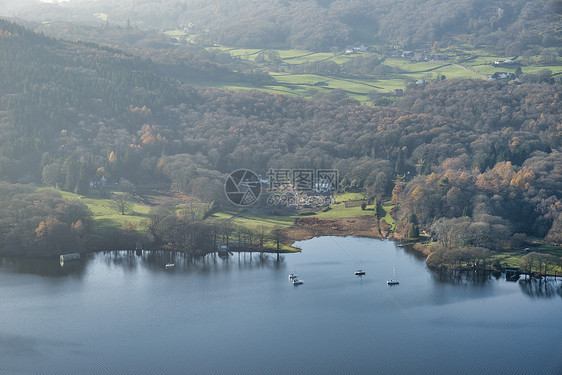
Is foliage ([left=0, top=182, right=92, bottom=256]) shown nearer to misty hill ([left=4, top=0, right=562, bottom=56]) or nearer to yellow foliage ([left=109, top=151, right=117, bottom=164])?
yellow foliage ([left=109, top=151, right=117, bottom=164])

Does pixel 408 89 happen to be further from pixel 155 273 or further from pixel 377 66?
pixel 155 273

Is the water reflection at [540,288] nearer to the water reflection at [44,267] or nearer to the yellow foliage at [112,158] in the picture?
the water reflection at [44,267]

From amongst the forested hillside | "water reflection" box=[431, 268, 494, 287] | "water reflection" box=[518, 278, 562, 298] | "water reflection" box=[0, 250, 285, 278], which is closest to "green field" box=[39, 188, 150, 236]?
"water reflection" box=[0, 250, 285, 278]

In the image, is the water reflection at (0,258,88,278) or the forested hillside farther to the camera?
the forested hillside

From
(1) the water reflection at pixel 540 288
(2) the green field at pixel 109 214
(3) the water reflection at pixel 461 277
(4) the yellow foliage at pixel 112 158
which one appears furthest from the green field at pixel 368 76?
(1) the water reflection at pixel 540 288

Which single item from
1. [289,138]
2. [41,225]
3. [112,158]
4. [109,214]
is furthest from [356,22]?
[41,225]

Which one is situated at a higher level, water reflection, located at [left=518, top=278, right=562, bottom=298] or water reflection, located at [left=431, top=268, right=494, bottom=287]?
water reflection, located at [left=431, top=268, right=494, bottom=287]
